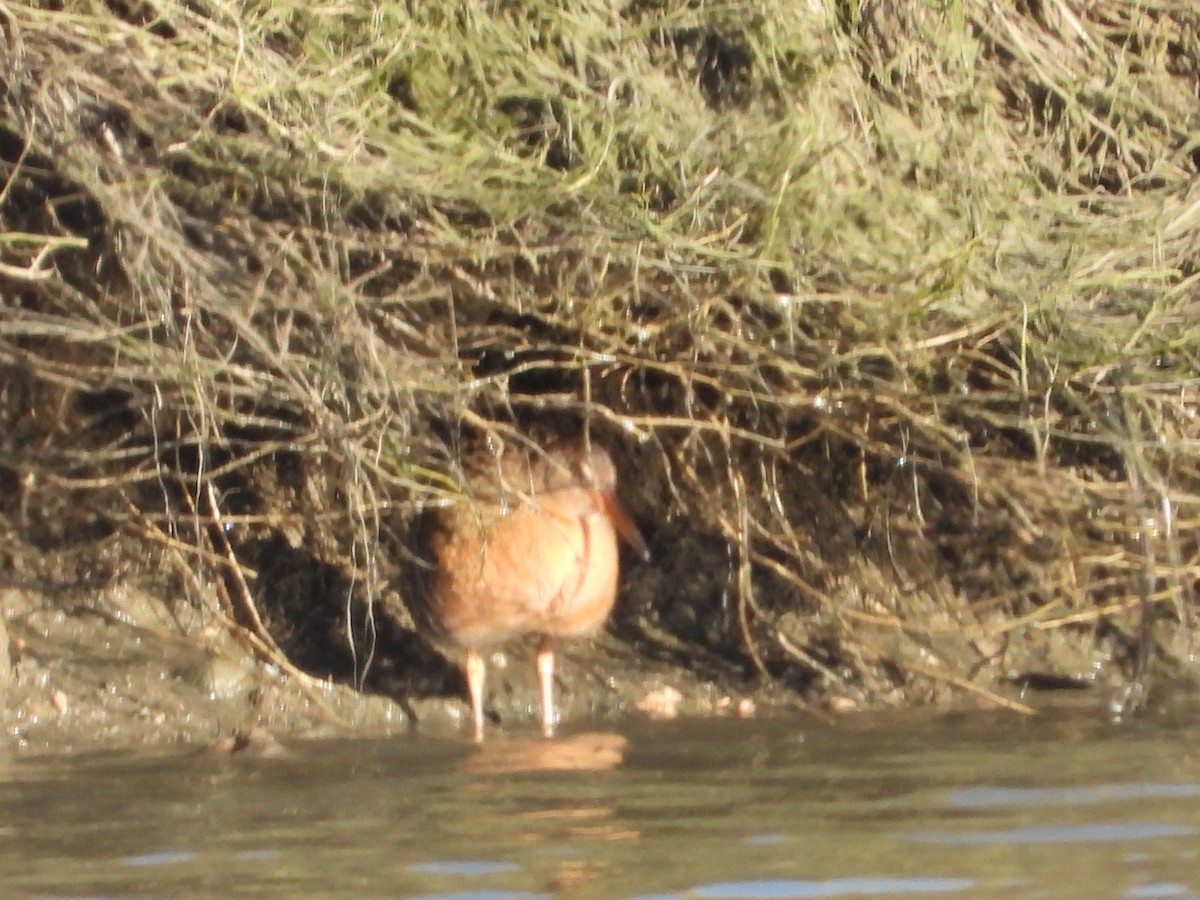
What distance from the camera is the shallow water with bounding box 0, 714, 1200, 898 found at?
3842mm

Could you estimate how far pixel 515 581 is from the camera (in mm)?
5617

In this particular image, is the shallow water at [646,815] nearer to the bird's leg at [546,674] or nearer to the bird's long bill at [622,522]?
the bird's leg at [546,674]

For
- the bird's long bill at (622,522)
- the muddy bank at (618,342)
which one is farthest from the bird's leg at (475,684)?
the bird's long bill at (622,522)

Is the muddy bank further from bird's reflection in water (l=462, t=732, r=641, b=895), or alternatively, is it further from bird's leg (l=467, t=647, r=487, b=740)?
bird's reflection in water (l=462, t=732, r=641, b=895)

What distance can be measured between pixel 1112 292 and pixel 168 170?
7.95ft

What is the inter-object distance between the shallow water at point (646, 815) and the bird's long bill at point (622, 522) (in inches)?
22.2

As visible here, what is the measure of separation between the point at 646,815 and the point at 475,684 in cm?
147

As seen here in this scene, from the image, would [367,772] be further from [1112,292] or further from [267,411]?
[1112,292]

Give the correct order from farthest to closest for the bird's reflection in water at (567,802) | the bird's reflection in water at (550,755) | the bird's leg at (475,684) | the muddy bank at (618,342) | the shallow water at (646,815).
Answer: the bird's leg at (475,684) < the bird's reflection in water at (550,755) < the muddy bank at (618,342) < the bird's reflection in water at (567,802) < the shallow water at (646,815)

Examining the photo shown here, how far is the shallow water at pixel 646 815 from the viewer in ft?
12.6

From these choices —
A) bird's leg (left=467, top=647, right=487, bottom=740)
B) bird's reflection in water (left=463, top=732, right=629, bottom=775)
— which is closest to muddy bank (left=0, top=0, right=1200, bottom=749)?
bird's leg (left=467, top=647, right=487, bottom=740)

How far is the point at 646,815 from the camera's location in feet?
14.5

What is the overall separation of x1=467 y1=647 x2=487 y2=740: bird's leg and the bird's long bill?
535mm

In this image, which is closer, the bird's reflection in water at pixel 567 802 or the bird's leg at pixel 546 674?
the bird's reflection in water at pixel 567 802
